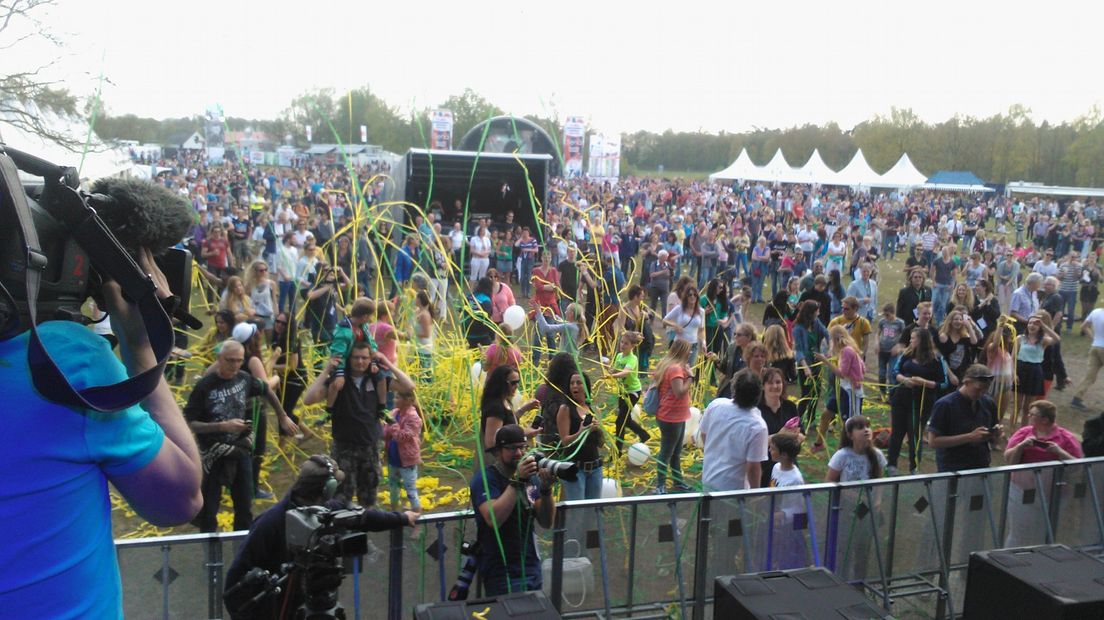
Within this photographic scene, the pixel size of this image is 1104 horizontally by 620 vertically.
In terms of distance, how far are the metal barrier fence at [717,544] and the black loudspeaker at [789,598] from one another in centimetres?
99

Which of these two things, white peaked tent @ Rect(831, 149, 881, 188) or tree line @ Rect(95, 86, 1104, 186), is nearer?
white peaked tent @ Rect(831, 149, 881, 188)

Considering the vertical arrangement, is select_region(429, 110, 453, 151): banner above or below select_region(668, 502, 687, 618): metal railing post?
above

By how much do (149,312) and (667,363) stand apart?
584 cm

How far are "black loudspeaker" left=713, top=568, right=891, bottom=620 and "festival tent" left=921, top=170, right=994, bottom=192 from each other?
45629mm

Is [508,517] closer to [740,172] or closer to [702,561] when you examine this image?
[702,561]

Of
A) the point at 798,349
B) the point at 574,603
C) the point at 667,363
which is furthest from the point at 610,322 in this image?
the point at 574,603

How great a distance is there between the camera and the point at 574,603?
4910 mm

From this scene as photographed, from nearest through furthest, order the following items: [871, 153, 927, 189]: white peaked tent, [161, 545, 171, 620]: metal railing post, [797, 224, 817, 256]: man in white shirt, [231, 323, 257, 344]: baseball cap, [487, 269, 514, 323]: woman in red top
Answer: [161, 545, 171, 620]: metal railing post < [231, 323, 257, 344]: baseball cap < [487, 269, 514, 323]: woman in red top < [797, 224, 817, 256]: man in white shirt < [871, 153, 927, 189]: white peaked tent

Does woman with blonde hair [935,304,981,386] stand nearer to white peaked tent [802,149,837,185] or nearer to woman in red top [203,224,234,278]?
woman in red top [203,224,234,278]

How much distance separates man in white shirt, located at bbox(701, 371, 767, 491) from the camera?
5.73 m

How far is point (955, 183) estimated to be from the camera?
166 feet

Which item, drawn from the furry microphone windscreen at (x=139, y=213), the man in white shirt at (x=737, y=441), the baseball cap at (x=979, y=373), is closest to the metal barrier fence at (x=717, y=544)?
the man in white shirt at (x=737, y=441)

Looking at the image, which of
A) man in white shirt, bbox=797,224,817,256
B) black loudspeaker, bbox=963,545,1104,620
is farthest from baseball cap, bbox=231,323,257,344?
man in white shirt, bbox=797,224,817,256

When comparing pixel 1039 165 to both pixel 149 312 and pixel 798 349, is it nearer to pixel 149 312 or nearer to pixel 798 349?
pixel 798 349
